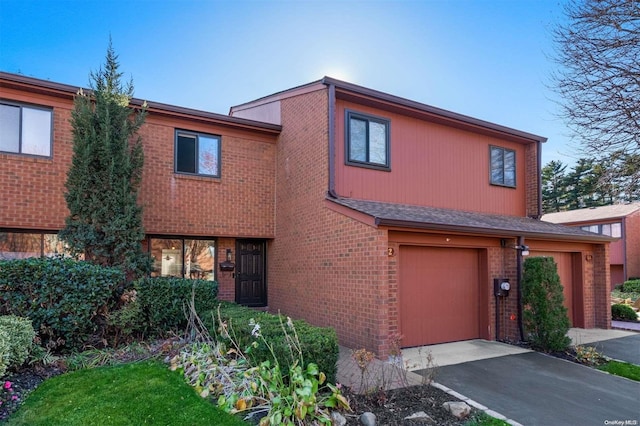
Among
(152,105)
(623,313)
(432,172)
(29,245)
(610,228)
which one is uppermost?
(152,105)

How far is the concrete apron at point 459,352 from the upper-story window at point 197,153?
6.65 m

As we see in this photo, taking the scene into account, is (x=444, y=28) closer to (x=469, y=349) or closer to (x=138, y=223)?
(x=469, y=349)

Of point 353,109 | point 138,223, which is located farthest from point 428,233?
point 138,223

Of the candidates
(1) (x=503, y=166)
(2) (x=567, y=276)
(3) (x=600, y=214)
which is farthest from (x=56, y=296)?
(3) (x=600, y=214)

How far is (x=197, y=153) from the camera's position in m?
10.0

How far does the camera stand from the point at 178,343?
6.80 m

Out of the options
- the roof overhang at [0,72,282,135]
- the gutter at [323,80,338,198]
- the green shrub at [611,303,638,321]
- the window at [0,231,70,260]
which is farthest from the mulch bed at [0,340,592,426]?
the green shrub at [611,303,638,321]

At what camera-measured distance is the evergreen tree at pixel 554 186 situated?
124 ft

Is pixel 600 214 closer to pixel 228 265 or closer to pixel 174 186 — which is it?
pixel 228 265

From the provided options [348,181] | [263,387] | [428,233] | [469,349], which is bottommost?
[469,349]

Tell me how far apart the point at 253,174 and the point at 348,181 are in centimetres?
315

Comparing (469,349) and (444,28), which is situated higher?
(444,28)

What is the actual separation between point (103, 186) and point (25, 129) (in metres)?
2.13

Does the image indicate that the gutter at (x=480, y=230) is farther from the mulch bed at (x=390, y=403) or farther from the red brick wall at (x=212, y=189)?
the red brick wall at (x=212, y=189)
